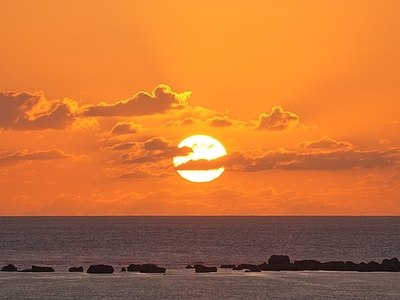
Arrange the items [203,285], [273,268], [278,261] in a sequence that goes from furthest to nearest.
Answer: [278,261] → [273,268] → [203,285]

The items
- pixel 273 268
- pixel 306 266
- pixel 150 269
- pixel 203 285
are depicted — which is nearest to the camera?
pixel 203 285

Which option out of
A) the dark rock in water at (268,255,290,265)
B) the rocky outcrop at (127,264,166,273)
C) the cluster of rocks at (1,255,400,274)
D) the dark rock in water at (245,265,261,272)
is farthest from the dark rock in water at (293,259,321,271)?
the rocky outcrop at (127,264,166,273)

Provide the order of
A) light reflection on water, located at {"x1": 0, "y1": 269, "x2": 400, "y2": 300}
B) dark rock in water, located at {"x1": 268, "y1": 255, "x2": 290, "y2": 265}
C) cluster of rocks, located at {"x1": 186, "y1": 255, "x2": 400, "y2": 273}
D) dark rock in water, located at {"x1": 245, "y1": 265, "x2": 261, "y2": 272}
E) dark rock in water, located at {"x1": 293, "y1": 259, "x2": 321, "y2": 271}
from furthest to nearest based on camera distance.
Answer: dark rock in water, located at {"x1": 268, "y1": 255, "x2": 290, "y2": 265}
dark rock in water, located at {"x1": 293, "y1": 259, "x2": 321, "y2": 271}
dark rock in water, located at {"x1": 245, "y1": 265, "x2": 261, "y2": 272}
cluster of rocks, located at {"x1": 186, "y1": 255, "x2": 400, "y2": 273}
light reflection on water, located at {"x1": 0, "y1": 269, "x2": 400, "y2": 300}

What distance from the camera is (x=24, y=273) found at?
119 m

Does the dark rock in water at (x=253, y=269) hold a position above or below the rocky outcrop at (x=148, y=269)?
above

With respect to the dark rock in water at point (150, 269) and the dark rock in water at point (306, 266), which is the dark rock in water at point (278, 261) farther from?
the dark rock in water at point (150, 269)

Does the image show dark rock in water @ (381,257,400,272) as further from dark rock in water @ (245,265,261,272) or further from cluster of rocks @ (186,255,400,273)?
dark rock in water @ (245,265,261,272)

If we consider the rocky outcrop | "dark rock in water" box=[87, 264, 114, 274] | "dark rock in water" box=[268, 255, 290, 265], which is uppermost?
"dark rock in water" box=[268, 255, 290, 265]

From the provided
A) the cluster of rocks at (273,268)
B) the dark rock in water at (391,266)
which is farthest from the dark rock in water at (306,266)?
the dark rock in water at (391,266)

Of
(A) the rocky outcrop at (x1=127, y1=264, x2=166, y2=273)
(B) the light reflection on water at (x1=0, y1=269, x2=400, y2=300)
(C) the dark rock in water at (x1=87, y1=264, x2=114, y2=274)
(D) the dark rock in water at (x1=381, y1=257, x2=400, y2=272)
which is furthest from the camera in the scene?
(D) the dark rock in water at (x1=381, y1=257, x2=400, y2=272)

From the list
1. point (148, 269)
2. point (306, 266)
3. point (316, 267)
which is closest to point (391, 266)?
point (316, 267)

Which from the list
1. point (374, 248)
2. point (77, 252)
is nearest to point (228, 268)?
point (77, 252)

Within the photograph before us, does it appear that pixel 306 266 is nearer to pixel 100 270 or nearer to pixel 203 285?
pixel 203 285

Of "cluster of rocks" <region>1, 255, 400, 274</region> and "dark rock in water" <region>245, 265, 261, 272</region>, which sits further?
"dark rock in water" <region>245, 265, 261, 272</region>
